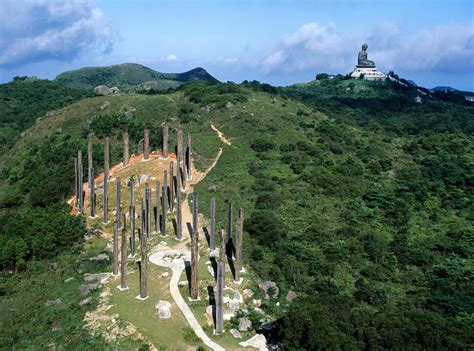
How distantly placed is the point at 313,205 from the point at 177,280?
821 inches

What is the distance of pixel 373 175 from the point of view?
6488 cm

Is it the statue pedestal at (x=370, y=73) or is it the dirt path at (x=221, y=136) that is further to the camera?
the statue pedestal at (x=370, y=73)

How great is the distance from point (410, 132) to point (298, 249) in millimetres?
65430

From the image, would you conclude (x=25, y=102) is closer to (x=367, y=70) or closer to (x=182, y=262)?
(x=182, y=262)

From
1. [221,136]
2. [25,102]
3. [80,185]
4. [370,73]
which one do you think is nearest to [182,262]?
[80,185]

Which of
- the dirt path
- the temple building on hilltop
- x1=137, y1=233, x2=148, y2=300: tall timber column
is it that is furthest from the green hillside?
the temple building on hilltop

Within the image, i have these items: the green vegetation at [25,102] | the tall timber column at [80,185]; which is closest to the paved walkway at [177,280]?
the tall timber column at [80,185]

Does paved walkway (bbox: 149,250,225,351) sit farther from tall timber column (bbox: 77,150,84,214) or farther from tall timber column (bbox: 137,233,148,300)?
tall timber column (bbox: 77,150,84,214)

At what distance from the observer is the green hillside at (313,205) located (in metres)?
31.5

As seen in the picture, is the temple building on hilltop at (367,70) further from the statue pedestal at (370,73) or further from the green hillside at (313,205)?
the green hillside at (313,205)

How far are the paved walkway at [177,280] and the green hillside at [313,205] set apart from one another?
554cm

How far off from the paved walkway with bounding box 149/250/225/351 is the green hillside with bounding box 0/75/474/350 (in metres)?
5.54

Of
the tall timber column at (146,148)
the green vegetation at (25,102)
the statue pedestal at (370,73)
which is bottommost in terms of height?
the tall timber column at (146,148)

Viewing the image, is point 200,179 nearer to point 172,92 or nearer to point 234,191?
point 234,191
